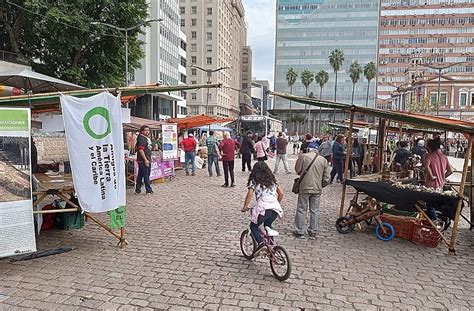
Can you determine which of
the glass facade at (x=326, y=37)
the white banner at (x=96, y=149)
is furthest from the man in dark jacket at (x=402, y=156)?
the glass facade at (x=326, y=37)

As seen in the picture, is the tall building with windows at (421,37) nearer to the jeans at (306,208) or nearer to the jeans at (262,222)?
the jeans at (306,208)

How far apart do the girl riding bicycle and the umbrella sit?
5547 millimetres

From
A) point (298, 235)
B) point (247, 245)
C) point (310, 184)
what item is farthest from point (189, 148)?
point (247, 245)

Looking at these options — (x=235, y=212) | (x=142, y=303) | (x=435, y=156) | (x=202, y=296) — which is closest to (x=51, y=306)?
(x=142, y=303)

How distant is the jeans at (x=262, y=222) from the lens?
4.88 meters

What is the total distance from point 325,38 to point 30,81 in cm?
11458

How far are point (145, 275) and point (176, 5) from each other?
6376 centimetres

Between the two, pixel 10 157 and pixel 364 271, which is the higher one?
pixel 10 157

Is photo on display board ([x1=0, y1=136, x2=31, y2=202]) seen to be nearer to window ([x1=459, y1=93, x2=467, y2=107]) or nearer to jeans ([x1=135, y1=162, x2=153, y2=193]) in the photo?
jeans ([x1=135, y1=162, x2=153, y2=193])

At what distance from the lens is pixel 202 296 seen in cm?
423

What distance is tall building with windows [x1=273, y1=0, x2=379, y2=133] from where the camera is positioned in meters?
110

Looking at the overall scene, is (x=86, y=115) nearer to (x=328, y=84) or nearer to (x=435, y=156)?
(x=435, y=156)

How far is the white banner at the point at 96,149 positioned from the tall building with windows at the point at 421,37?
361 feet

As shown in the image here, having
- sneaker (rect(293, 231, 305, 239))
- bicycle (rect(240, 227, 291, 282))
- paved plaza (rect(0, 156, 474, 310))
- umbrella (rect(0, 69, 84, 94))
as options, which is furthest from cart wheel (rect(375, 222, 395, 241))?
umbrella (rect(0, 69, 84, 94))
